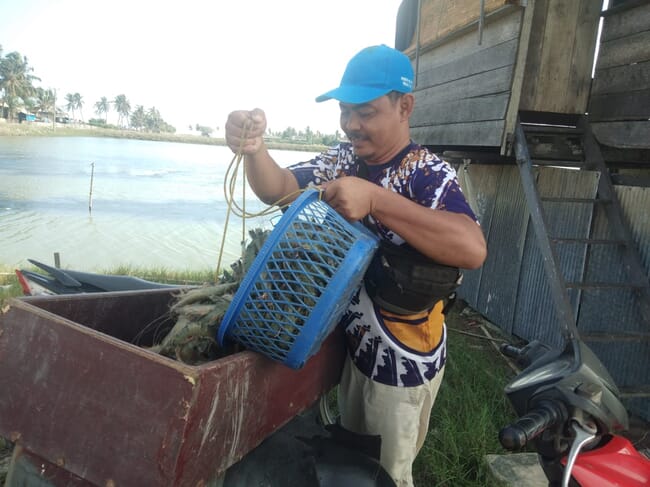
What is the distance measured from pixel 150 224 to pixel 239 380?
23.7 m

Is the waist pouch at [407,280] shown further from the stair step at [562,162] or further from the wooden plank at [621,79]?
the wooden plank at [621,79]

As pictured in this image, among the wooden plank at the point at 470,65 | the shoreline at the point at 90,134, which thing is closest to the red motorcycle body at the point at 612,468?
the wooden plank at the point at 470,65

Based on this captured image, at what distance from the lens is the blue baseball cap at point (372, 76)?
1.66 m

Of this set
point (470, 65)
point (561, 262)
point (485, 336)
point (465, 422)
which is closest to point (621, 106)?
point (561, 262)

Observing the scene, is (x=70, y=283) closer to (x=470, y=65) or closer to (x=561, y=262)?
(x=561, y=262)

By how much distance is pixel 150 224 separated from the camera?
76.6ft

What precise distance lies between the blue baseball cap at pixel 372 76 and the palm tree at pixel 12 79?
332 ft

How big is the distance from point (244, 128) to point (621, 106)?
3.88 metres

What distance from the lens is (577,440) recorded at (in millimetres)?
1350

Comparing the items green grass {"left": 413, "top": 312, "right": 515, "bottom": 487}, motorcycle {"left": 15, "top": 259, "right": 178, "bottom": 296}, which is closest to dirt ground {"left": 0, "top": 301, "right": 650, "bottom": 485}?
green grass {"left": 413, "top": 312, "right": 515, "bottom": 487}

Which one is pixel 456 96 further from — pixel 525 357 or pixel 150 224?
pixel 150 224

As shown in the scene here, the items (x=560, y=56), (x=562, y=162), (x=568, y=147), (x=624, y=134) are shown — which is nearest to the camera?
(x=624, y=134)

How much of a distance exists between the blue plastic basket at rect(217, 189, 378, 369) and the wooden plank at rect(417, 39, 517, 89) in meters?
4.17

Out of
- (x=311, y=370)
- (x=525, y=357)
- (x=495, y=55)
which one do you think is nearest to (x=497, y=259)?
(x=495, y=55)
